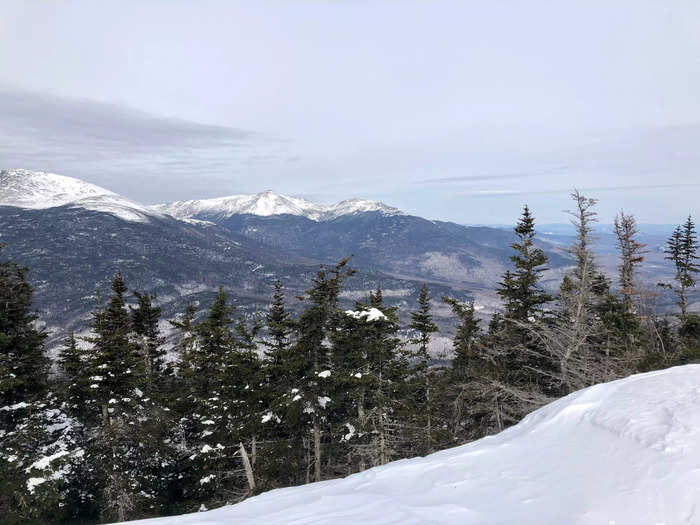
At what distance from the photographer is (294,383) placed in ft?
65.7

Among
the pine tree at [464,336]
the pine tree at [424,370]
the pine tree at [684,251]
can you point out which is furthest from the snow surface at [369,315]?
the pine tree at [684,251]

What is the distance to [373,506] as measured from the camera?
6281mm

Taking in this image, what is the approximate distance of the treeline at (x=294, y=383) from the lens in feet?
58.5

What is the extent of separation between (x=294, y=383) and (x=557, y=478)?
618 inches

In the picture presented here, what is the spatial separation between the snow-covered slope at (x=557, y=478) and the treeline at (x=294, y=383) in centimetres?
857

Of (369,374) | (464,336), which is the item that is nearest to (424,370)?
(464,336)

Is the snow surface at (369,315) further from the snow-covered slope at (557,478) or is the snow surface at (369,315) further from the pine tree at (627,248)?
the pine tree at (627,248)

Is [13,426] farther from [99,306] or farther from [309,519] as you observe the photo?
[309,519]

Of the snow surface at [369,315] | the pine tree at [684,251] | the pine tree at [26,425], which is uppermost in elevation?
the pine tree at [684,251]

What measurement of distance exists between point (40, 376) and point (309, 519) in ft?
87.8

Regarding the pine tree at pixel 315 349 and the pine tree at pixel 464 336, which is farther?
the pine tree at pixel 464 336

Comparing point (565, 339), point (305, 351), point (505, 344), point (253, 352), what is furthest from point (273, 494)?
point (505, 344)

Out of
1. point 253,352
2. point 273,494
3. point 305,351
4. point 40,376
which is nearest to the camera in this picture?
point 273,494

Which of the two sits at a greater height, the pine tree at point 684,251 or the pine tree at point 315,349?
the pine tree at point 684,251
